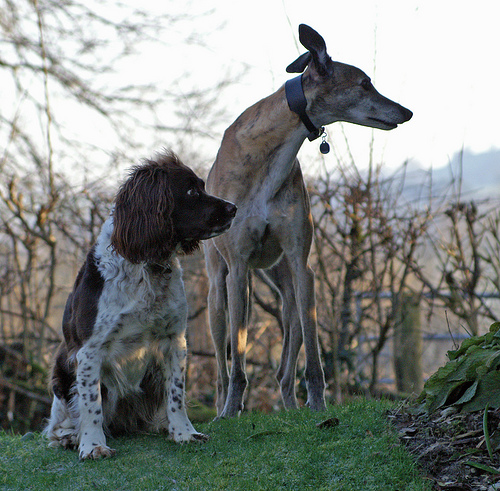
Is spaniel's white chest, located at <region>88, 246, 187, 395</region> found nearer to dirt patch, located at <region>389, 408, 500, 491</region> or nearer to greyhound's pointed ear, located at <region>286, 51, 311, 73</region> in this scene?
dirt patch, located at <region>389, 408, 500, 491</region>

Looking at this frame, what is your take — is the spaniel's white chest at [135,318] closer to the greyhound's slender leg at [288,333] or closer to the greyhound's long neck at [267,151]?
the greyhound's long neck at [267,151]

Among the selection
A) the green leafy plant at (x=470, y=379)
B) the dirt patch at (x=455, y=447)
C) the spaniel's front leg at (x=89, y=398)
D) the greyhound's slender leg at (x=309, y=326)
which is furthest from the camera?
the greyhound's slender leg at (x=309, y=326)

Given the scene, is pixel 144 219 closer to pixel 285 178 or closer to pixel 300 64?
pixel 285 178

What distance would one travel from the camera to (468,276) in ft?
22.1

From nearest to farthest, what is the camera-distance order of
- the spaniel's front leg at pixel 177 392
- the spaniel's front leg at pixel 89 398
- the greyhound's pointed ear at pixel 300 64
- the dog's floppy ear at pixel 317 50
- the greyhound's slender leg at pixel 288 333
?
the spaniel's front leg at pixel 89 398 → the spaniel's front leg at pixel 177 392 → the dog's floppy ear at pixel 317 50 → the greyhound's pointed ear at pixel 300 64 → the greyhound's slender leg at pixel 288 333

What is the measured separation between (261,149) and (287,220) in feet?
1.91

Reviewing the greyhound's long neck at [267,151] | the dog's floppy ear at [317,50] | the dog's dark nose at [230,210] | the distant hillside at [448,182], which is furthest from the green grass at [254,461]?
the distant hillside at [448,182]

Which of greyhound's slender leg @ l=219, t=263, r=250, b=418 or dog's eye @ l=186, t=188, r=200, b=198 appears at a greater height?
dog's eye @ l=186, t=188, r=200, b=198

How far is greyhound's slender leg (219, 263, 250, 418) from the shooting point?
4.46 metres

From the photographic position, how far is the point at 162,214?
3.74 meters

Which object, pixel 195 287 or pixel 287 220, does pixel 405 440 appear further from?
pixel 195 287

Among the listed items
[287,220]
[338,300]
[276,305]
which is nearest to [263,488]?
[287,220]

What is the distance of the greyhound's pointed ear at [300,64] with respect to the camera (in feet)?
14.8

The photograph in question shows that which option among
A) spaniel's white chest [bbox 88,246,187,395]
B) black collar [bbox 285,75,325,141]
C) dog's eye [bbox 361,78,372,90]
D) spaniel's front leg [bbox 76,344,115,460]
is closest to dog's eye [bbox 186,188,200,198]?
spaniel's white chest [bbox 88,246,187,395]
